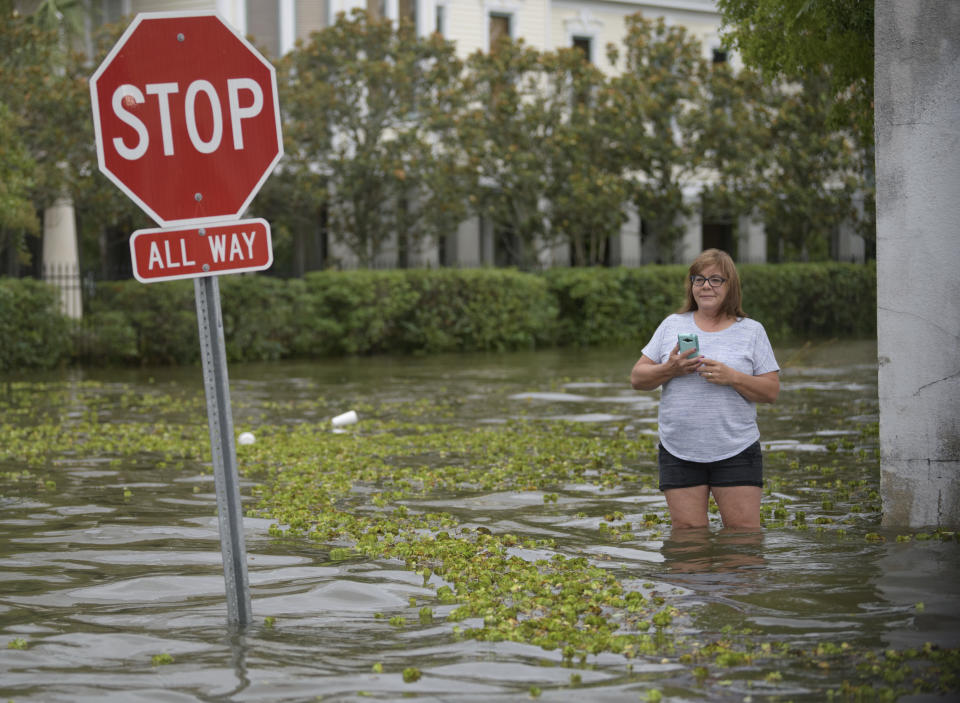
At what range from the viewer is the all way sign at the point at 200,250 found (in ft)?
19.5

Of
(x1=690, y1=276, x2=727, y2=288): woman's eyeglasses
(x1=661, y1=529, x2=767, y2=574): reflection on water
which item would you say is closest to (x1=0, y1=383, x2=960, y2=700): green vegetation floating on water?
(x1=661, y1=529, x2=767, y2=574): reflection on water

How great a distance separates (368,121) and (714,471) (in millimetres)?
23348

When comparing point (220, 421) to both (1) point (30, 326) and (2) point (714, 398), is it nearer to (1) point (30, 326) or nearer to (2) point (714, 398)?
(2) point (714, 398)

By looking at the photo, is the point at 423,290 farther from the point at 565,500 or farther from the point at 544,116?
the point at 565,500

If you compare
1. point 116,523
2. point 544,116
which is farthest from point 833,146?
point 116,523

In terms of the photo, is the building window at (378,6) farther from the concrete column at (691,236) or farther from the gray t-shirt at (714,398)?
the gray t-shirt at (714,398)

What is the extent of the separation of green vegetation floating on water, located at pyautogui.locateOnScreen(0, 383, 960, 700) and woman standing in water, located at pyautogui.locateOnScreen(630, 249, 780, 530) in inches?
26.1

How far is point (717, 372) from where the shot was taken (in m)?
7.69

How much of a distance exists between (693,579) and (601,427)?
7.59 m

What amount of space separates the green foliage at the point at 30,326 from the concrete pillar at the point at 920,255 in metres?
17.4

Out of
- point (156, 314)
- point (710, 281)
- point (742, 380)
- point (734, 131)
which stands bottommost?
point (156, 314)

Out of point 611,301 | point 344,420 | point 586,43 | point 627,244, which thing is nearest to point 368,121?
point 611,301

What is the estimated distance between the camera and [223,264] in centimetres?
603

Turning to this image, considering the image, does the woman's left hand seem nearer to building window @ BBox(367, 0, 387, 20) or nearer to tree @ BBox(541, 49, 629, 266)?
tree @ BBox(541, 49, 629, 266)
